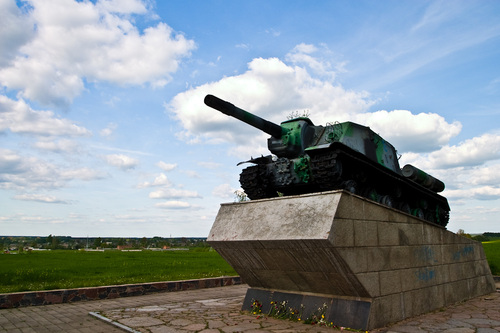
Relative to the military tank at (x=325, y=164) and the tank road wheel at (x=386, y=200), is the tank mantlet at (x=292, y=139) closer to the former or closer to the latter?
the military tank at (x=325, y=164)

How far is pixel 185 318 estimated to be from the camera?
6.66 m

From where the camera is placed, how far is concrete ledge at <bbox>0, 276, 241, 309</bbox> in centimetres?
798

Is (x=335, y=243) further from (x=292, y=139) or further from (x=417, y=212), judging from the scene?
(x=417, y=212)

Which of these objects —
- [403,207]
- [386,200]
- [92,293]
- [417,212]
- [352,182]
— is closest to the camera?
[92,293]

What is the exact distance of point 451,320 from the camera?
639 cm

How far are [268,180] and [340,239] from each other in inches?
180

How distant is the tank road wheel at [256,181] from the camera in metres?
10.1

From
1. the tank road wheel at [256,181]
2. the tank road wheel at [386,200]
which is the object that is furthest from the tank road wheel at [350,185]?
the tank road wheel at [256,181]

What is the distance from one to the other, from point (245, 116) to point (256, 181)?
1707 mm

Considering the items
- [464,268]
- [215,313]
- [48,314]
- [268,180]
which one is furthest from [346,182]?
[48,314]

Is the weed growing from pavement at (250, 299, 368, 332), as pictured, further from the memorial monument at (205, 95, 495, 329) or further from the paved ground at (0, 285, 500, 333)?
the paved ground at (0, 285, 500, 333)

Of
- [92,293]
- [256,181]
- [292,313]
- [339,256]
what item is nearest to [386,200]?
[256,181]

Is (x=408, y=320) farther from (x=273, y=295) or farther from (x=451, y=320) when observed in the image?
(x=273, y=295)

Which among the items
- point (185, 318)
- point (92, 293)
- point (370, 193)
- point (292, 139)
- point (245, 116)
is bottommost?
point (185, 318)
